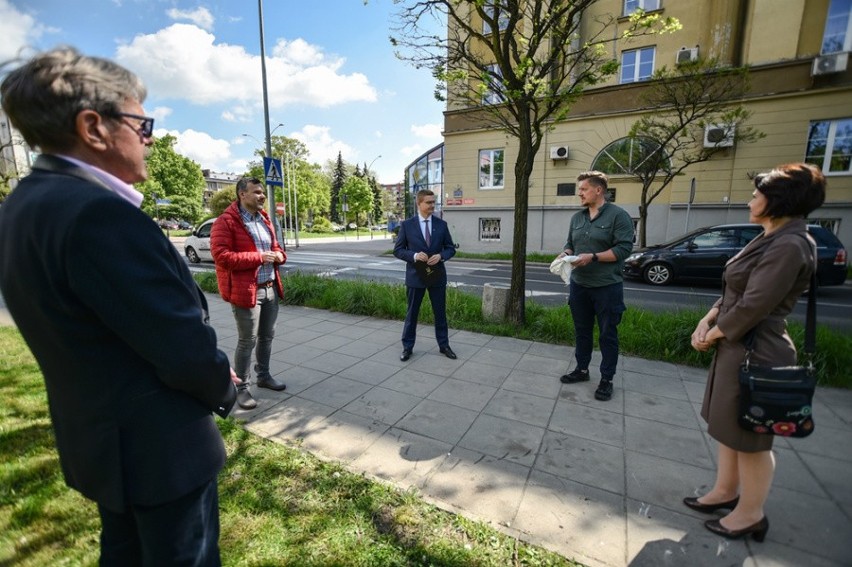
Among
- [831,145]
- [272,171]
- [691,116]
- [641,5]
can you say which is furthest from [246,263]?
[641,5]

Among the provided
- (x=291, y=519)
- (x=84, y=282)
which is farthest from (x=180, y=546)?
(x=291, y=519)

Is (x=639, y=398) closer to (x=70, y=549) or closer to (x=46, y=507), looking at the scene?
(x=70, y=549)

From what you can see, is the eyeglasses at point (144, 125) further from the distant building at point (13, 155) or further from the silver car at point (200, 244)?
the silver car at point (200, 244)

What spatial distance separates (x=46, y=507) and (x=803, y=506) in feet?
15.3

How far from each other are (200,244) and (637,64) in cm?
1982

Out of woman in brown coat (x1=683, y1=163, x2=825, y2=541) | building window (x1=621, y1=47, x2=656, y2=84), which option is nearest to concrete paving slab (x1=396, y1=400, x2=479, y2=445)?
woman in brown coat (x1=683, y1=163, x2=825, y2=541)

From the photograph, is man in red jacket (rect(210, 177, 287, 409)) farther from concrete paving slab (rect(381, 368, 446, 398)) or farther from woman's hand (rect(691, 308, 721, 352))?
woman's hand (rect(691, 308, 721, 352))

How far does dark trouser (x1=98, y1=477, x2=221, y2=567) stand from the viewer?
125 cm

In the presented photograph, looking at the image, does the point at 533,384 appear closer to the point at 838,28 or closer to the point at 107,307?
the point at 107,307

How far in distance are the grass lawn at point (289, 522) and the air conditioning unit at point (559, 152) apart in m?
18.6

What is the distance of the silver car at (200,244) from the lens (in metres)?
15.6

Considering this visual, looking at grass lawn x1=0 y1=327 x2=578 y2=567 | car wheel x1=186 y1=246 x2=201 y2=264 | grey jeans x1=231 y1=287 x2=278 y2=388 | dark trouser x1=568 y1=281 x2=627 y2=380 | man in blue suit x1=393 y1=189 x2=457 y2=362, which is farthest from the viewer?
car wheel x1=186 y1=246 x2=201 y2=264

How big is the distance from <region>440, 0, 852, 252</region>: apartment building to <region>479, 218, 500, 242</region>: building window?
53 millimetres

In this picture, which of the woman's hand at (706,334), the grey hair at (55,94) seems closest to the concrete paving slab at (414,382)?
the woman's hand at (706,334)
